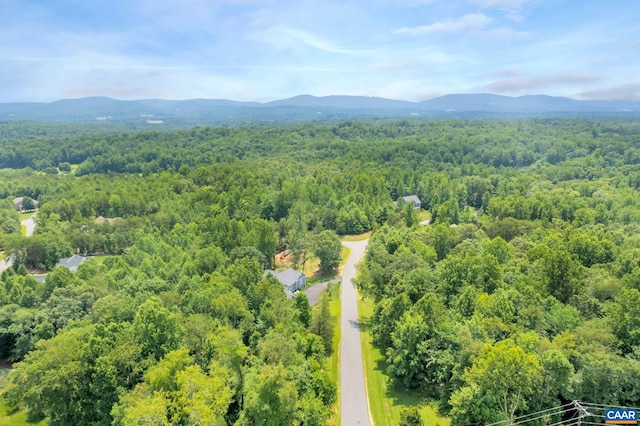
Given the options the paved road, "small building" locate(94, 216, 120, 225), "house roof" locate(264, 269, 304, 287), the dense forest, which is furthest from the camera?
"small building" locate(94, 216, 120, 225)

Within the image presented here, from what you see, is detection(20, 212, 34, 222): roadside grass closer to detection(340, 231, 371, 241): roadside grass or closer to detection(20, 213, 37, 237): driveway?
detection(20, 213, 37, 237): driveway

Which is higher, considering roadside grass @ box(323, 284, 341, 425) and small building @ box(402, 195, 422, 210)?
small building @ box(402, 195, 422, 210)

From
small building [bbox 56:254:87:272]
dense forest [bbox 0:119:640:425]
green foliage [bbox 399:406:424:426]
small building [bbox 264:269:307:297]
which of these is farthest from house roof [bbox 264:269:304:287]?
small building [bbox 56:254:87:272]

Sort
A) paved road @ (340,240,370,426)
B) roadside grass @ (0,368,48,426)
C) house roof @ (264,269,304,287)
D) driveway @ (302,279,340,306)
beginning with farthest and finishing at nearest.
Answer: house roof @ (264,269,304,287) < driveway @ (302,279,340,306) < roadside grass @ (0,368,48,426) < paved road @ (340,240,370,426)

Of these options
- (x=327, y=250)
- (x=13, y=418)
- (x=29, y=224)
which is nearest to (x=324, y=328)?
(x=327, y=250)

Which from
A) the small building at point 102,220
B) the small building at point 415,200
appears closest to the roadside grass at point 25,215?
the small building at point 102,220

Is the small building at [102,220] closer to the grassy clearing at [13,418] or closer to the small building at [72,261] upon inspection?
the small building at [72,261]

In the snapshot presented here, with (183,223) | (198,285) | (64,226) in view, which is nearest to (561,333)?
(198,285)
